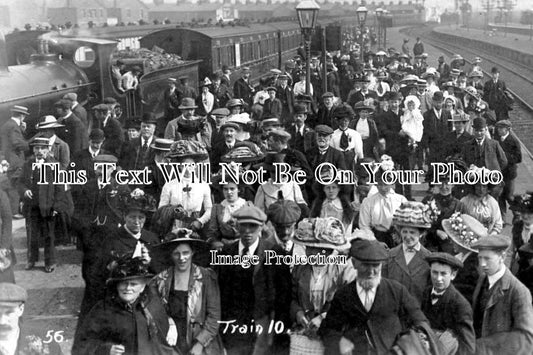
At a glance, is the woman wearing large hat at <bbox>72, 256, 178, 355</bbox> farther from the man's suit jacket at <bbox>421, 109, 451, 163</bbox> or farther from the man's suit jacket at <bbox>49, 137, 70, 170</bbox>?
the man's suit jacket at <bbox>421, 109, 451, 163</bbox>

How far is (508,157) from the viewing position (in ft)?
24.9

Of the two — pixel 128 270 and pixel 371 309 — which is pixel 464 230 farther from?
pixel 128 270

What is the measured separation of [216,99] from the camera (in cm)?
1215

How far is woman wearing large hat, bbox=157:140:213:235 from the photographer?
5.67 metres

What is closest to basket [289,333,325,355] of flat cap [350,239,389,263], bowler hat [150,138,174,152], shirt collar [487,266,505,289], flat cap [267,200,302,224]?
flat cap [350,239,389,263]

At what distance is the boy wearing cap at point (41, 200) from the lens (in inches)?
269

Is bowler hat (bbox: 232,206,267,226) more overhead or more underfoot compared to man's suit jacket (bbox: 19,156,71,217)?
more overhead

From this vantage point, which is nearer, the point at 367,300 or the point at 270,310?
the point at 367,300

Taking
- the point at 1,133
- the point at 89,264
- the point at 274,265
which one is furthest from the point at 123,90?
the point at 274,265

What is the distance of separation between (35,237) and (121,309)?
11.5 ft

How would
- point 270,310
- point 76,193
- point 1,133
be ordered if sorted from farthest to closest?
point 1,133 < point 76,193 < point 270,310

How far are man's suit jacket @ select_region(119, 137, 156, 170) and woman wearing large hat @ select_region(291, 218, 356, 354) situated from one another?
Answer: 120 inches

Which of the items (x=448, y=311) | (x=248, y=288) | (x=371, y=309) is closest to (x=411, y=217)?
(x=448, y=311)

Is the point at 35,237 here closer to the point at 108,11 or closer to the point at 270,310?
the point at 270,310
